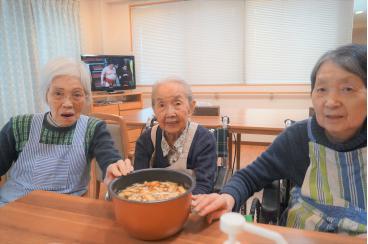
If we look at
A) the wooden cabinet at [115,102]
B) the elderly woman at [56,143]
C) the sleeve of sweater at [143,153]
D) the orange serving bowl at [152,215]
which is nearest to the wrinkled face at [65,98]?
the elderly woman at [56,143]

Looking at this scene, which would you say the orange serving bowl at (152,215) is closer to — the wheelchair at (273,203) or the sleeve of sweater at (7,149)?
the wheelchair at (273,203)

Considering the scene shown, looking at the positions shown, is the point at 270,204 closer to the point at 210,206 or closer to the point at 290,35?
the point at 210,206

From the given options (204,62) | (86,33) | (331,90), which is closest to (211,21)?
(204,62)

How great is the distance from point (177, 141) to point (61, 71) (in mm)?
612

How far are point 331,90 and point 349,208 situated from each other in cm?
38

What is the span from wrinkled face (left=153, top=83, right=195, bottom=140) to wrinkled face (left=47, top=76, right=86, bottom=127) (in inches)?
14.2

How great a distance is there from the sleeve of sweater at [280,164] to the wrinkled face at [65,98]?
0.77 meters

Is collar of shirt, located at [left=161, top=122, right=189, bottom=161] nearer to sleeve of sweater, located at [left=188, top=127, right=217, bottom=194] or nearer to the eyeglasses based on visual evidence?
sleeve of sweater, located at [left=188, top=127, right=217, bottom=194]

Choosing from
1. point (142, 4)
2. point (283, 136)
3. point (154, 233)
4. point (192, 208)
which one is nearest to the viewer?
point (154, 233)

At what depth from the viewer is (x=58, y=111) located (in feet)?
4.21

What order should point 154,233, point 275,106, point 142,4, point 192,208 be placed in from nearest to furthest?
point 154,233 < point 192,208 < point 275,106 < point 142,4

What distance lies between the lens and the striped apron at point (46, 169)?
1.23m

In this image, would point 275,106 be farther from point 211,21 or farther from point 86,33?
point 86,33

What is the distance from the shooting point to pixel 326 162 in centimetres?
95
